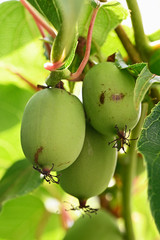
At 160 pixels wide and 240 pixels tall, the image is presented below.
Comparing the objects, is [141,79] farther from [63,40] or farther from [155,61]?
[155,61]

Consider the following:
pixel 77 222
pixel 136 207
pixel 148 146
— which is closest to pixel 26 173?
pixel 77 222

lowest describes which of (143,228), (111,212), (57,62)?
(143,228)

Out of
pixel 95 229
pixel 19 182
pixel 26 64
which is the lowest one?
pixel 95 229

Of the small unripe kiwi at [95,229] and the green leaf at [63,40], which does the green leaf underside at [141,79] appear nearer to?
the green leaf at [63,40]

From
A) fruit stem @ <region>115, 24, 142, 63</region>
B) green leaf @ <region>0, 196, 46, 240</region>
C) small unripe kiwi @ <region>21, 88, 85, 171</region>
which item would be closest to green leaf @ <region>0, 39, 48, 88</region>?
fruit stem @ <region>115, 24, 142, 63</region>

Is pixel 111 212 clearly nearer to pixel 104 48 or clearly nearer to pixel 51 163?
pixel 104 48

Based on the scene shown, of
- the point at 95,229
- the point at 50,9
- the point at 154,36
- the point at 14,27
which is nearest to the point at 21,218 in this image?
the point at 95,229

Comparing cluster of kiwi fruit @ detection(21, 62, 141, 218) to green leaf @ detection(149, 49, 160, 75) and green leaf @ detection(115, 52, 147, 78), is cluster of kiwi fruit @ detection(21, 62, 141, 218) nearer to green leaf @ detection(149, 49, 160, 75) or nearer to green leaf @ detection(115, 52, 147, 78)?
green leaf @ detection(115, 52, 147, 78)
